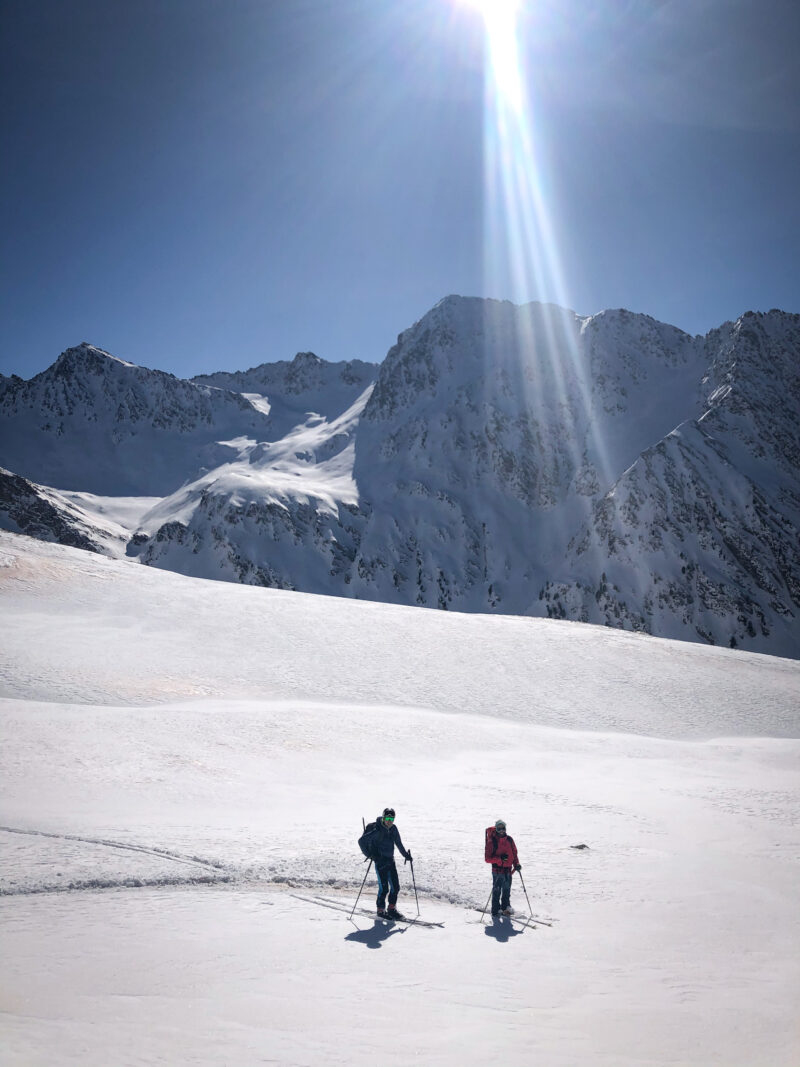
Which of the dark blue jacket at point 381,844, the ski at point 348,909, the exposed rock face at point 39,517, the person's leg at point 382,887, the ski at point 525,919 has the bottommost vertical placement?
the ski at point 348,909

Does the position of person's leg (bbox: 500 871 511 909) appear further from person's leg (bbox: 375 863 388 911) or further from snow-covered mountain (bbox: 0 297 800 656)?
snow-covered mountain (bbox: 0 297 800 656)

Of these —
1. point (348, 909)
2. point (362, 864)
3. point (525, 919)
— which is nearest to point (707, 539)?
point (362, 864)

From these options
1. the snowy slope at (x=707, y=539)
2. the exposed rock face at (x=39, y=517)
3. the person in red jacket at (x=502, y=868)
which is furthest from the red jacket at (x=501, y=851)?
the exposed rock face at (x=39, y=517)

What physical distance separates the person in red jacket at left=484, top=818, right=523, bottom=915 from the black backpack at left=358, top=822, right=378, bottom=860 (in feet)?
5.96

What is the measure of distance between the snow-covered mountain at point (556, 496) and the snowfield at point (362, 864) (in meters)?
100

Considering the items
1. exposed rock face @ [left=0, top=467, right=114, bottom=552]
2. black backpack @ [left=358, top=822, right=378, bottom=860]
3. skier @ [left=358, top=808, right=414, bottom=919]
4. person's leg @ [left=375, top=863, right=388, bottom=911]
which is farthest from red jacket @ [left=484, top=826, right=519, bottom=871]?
exposed rock face @ [left=0, top=467, right=114, bottom=552]

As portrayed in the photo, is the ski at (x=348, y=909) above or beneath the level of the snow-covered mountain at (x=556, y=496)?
beneath

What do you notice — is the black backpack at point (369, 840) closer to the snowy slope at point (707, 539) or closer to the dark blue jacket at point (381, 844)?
the dark blue jacket at point (381, 844)

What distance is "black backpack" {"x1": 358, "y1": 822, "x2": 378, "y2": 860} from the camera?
10.2 metres

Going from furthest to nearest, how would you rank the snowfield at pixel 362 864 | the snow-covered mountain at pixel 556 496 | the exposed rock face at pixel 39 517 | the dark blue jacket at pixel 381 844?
the exposed rock face at pixel 39 517, the snow-covered mountain at pixel 556 496, the dark blue jacket at pixel 381 844, the snowfield at pixel 362 864

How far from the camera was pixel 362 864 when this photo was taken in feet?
39.0

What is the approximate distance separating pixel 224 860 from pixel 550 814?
845 centimetres

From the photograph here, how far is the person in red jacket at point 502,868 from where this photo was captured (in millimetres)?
10328

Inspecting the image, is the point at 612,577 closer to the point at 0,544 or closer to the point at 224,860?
the point at 0,544
